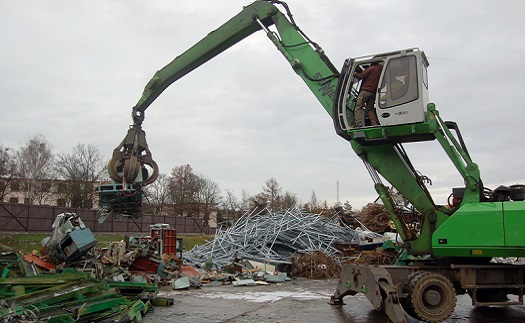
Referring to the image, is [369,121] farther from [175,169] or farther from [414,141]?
[175,169]

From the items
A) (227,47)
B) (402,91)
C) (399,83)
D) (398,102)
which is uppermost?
(227,47)

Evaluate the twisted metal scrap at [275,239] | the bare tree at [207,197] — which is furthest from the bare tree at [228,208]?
the twisted metal scrap at [275,239]

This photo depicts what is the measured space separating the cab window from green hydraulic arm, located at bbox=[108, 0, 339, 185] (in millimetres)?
1377

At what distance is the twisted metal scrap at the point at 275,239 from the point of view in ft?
60.6

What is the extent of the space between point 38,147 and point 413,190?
55561 millimetres

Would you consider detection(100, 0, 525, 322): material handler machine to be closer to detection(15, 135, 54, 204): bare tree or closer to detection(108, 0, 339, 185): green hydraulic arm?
detection(108, 0, 339, 185): green hydraulic arm

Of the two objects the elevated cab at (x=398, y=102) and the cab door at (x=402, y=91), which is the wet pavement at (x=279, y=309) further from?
the cab door at (x=402, y=91)

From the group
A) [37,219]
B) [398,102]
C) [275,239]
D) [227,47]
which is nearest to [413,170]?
[398,102]

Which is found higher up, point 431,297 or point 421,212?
point 421,212

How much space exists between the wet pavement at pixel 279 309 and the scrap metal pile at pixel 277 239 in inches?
213

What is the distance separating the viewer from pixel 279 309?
9570 mm

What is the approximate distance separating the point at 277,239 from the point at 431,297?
12228mm

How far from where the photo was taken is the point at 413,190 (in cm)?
813

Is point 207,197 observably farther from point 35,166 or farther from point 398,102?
point 398,102
